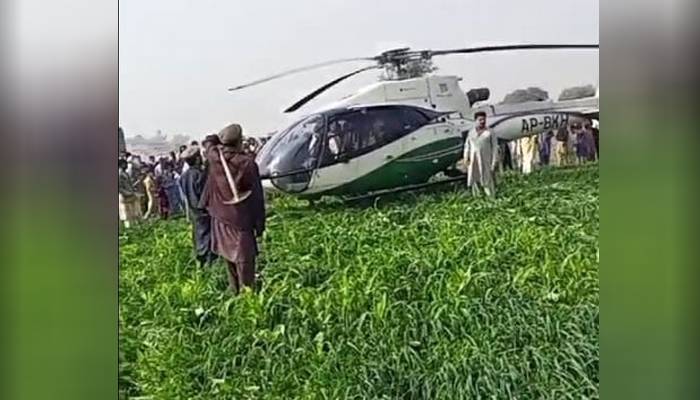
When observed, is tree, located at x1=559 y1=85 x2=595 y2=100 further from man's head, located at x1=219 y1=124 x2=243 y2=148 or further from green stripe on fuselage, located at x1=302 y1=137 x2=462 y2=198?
man's head, located at x1=219 y1=124 x2=243 y2=148

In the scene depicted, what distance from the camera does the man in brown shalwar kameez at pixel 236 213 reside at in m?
1.79

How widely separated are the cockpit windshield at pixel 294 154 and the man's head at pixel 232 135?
5 centimetres

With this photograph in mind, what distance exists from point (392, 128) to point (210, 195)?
1.33ft

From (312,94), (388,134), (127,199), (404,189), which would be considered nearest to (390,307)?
(404,189)

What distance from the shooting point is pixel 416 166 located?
5.94ft

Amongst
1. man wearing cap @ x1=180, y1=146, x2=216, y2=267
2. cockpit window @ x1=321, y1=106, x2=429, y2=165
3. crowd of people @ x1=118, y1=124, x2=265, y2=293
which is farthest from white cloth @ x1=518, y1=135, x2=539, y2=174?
man wearing cap @ x1=180, y1=146, x2=216, y2=267

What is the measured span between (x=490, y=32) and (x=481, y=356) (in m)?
0.67

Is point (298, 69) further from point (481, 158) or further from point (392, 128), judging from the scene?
point (481, 158)

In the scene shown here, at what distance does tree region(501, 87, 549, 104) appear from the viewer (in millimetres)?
1784

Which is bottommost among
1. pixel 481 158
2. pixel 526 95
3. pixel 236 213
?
pixel 236 213

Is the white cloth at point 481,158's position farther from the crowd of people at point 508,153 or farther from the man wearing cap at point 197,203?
the man wearing cap at point 197,203

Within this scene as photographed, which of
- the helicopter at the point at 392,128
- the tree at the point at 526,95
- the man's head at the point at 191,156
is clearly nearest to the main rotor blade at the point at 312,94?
the helicopter at the point at 392,128

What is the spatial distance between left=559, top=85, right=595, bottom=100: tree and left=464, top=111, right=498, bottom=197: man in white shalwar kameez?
0.55 ft

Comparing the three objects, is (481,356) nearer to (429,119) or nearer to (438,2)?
(429,119)
